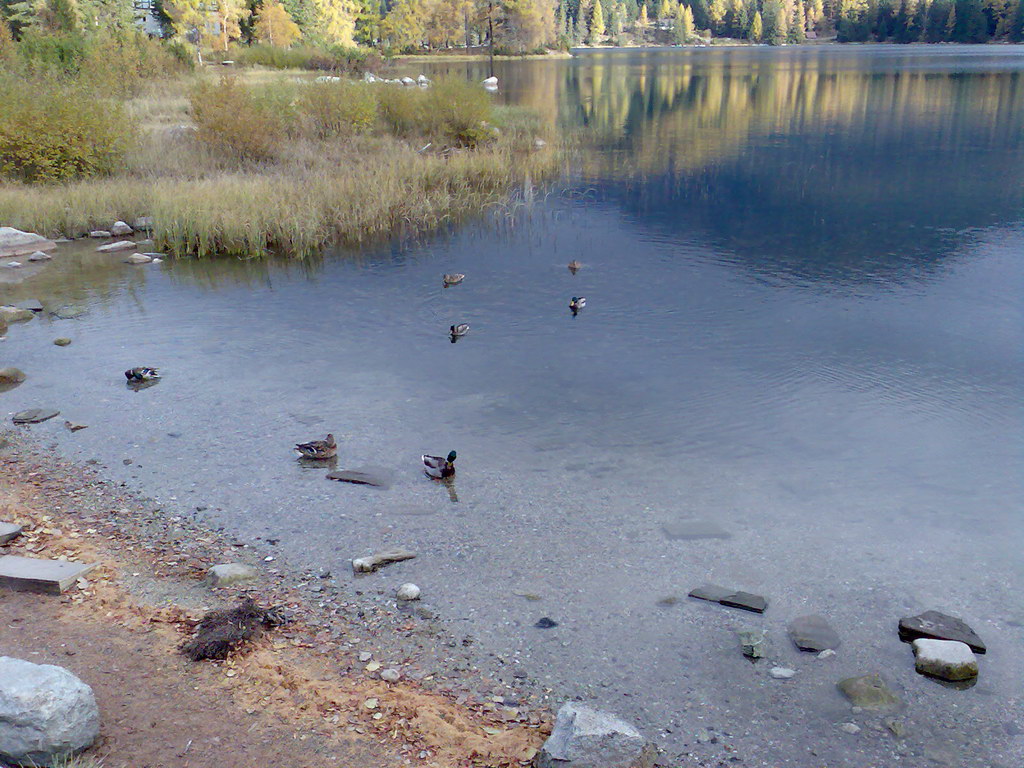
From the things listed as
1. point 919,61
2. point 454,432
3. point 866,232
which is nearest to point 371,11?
point 919,61

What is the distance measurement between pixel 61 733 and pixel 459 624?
2259 millimetres

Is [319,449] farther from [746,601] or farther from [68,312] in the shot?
[68,312]

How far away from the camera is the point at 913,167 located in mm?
21953

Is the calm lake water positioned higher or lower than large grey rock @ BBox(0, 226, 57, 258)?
lower

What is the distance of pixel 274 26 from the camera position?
64125mm

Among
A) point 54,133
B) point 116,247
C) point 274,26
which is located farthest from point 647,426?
point 274,26

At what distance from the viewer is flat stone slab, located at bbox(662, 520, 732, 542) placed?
625 cm

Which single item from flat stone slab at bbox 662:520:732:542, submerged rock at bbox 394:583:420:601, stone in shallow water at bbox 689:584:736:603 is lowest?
flat stone slab at bbox 662:520:732:542

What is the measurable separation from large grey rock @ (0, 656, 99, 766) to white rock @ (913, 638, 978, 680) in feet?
14.2

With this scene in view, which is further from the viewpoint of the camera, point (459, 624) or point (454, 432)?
point (454, 432)

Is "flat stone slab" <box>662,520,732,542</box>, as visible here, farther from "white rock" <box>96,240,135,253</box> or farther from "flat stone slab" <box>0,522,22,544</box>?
"white rock" <box>96,240,135,253</box>

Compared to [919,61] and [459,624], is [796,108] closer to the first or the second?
[459,624]

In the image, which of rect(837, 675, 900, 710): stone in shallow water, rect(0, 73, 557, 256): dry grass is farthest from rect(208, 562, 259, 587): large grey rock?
rect(0, 73, 557, 256): dry grass

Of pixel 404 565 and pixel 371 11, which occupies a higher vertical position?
pixel 371 11
